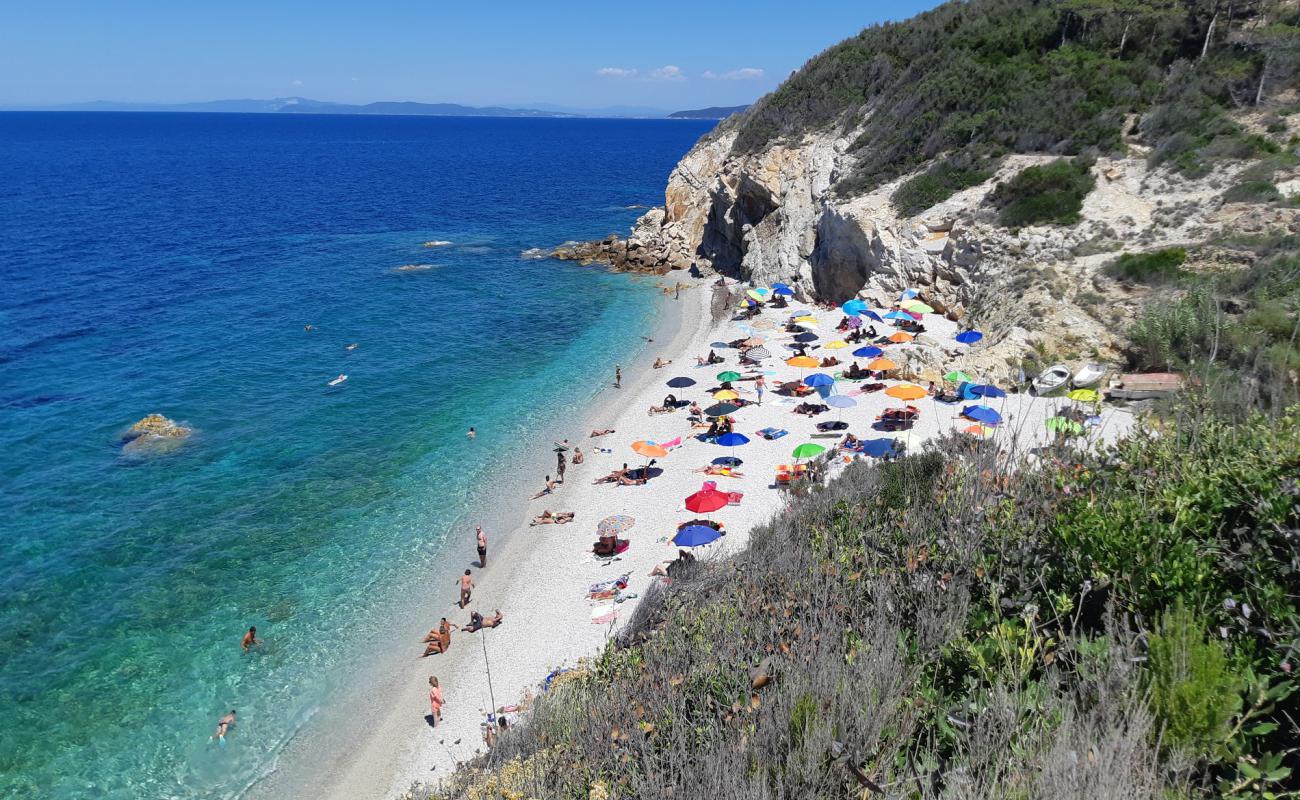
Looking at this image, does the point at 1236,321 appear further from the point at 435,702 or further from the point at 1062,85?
the point at 1062,85

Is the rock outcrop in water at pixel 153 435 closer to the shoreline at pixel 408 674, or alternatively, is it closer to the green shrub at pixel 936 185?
the shoreline at pixel 408 674

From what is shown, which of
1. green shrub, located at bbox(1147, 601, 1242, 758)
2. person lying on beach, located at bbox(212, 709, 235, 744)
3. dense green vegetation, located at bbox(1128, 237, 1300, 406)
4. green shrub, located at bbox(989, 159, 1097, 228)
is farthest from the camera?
green shrub, located at bbox(989, 159, 1097, 228)

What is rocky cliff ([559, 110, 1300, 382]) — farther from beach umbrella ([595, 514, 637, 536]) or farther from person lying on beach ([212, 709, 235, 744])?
person lying on beach ([212, 709, 235, 744])

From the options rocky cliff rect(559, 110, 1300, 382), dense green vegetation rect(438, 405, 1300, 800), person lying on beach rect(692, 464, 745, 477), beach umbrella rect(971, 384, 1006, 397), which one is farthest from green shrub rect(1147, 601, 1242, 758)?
rocky cliff rect(559, 110, 1300, 382)

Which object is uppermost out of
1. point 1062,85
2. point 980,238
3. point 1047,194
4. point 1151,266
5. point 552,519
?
point 1062,85

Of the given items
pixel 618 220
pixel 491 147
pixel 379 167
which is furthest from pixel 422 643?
pixel 491 147

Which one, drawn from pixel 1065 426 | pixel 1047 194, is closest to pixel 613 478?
pixel 1065 426

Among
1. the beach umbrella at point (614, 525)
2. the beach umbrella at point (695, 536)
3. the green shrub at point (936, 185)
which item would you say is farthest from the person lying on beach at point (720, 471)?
the green shrub at point (936, 185)
